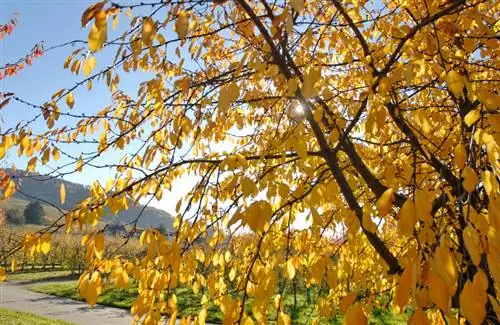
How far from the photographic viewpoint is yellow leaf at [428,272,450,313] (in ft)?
2.54

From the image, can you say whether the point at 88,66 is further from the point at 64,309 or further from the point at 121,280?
the point at 64,309

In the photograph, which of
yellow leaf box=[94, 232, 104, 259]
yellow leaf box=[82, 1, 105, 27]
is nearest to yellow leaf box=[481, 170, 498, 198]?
yellow leaf box=[82, 1, 105, 27]

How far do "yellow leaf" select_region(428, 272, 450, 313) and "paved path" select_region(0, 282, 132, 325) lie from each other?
1380 cm

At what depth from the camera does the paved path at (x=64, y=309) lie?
1320cm

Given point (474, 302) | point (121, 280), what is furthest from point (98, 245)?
point (474, 302)

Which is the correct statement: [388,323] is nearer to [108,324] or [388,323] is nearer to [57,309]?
[108,324]

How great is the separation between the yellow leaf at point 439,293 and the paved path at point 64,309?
13.8 metres

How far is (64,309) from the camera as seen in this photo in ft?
50.2

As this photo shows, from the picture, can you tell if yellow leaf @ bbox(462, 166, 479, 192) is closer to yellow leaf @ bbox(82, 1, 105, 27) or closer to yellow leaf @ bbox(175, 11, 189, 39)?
yellow leaf @ bbox(175, 11, 189, 39)

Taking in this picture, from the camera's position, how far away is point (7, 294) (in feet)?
63.5

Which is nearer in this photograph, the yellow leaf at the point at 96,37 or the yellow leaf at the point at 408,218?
the yellow leaf at the point at 408,218

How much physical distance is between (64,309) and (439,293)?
57.4ft

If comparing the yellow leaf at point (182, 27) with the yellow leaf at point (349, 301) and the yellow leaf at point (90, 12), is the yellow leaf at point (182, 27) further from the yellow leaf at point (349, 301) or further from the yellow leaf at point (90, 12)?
the yellow leaf at point (349, 301)

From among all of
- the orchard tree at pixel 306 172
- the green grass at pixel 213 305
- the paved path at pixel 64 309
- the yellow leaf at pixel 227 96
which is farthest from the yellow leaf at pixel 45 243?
the paved path at pixel 64 309
